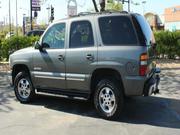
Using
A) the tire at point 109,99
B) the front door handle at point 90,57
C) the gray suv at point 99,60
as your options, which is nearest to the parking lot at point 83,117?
the tire at point 109,99

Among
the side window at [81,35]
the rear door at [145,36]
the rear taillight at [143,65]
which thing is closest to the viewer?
the rear taillight at [143,65]

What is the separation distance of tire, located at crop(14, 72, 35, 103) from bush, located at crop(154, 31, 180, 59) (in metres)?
10.2

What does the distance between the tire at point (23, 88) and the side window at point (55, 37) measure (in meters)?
1.09

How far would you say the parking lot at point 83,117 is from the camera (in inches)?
281

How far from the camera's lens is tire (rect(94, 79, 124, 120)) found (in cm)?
779

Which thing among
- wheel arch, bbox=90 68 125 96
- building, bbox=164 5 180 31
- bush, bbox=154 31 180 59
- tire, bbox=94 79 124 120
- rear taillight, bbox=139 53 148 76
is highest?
building, bbox=164 5 180 31

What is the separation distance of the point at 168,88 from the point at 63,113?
4.04 meters

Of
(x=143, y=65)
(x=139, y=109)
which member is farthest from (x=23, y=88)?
(x=143, y=65)

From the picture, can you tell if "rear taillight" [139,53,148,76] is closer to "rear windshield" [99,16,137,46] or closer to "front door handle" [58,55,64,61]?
"rear windshield" [99,16,137,46]

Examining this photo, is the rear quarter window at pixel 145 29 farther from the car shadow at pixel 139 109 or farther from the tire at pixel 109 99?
the car shadow at pixel 139 109

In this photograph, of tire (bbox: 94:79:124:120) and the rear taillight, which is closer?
the rear taillight

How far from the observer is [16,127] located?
24.4 feet

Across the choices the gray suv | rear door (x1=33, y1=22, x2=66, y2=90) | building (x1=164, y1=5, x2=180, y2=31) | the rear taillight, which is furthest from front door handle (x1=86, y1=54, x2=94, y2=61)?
building (x1=164, y1=5, x2=180, y2=31)

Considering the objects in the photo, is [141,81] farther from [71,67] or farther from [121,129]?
[71,67]
